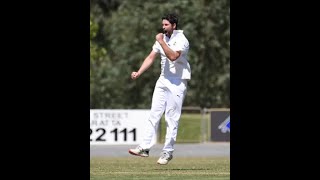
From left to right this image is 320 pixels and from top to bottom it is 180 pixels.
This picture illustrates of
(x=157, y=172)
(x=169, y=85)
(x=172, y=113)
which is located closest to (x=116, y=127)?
(x=172, y=113)

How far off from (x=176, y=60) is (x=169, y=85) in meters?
0.46

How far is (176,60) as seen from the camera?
1597 centimetres

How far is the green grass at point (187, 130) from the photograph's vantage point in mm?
39562

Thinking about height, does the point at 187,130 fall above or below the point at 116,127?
below

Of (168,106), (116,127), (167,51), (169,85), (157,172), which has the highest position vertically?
(167,51)

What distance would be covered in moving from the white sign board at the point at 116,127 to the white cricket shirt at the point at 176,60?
18.9m

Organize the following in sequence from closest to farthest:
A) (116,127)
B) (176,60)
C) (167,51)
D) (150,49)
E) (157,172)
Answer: (157,172)
(167,51)
(176,60)
(116,127)
(150,49)

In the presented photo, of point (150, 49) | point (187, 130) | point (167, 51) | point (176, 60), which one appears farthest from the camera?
point (150, 49)

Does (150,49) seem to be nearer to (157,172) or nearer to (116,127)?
Answer: (116,127)

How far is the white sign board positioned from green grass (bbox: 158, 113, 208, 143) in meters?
3.06
